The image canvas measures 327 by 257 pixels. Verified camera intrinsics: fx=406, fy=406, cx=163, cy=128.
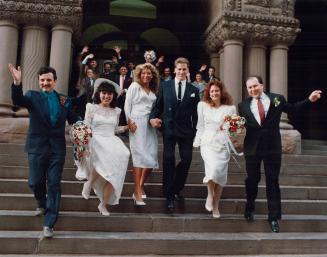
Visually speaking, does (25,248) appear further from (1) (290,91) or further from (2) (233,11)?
(1) (290,91)

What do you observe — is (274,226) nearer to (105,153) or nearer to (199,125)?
(199,125)

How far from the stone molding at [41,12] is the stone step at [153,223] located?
16.1ft

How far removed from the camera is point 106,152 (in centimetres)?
519

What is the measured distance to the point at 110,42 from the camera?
13180mm

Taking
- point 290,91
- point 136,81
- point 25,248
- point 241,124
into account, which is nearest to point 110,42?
point 290,91

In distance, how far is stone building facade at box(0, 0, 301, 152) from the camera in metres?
8.54

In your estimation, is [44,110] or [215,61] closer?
[44,110]

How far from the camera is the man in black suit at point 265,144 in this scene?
520cm

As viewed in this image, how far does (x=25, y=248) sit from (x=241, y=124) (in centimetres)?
296

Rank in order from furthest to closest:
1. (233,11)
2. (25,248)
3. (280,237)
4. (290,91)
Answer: (290,91) < (233,11) < (280,237) < (25,248)

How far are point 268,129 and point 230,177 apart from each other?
1.76 metres

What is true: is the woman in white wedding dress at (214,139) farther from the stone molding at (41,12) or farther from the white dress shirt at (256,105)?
the stone molding at (41,12)

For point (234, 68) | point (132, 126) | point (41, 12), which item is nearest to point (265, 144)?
point (132, 126)

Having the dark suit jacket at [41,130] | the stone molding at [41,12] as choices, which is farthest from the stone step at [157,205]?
the stone molding at [41,12]
